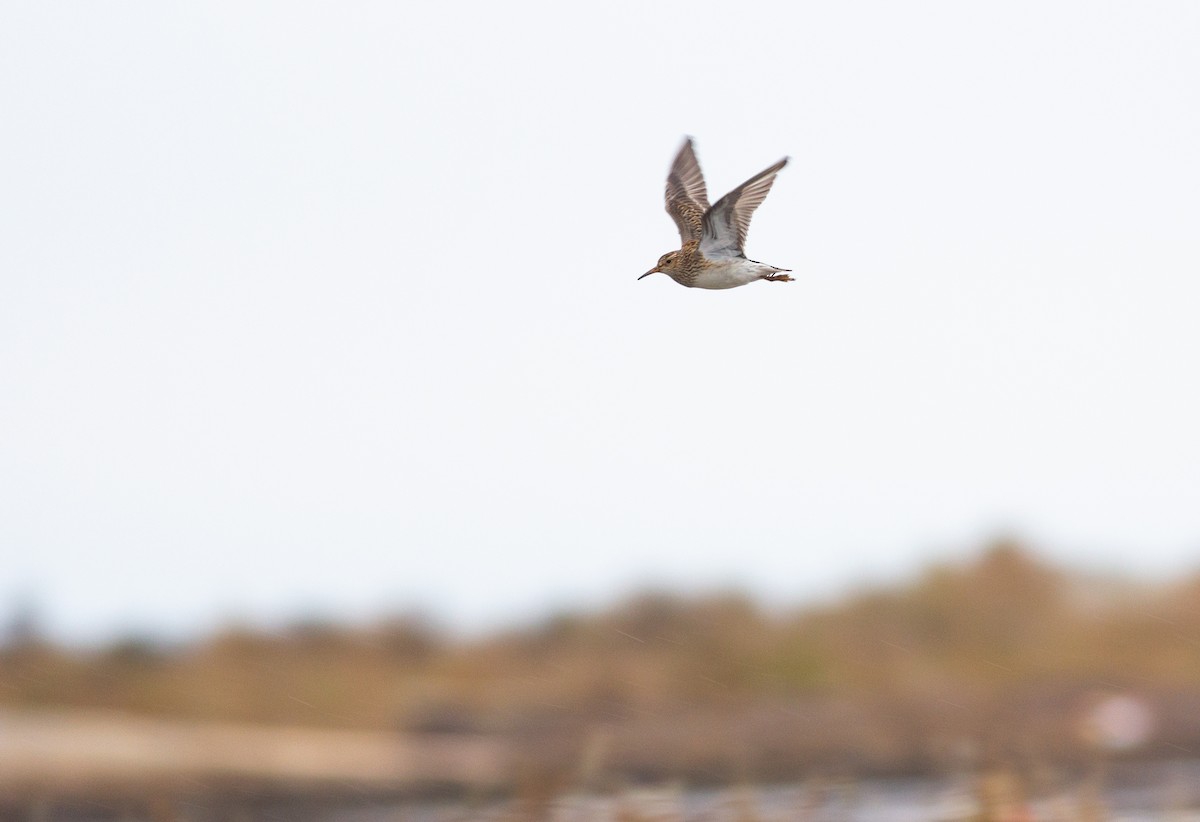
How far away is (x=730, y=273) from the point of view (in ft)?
23.0

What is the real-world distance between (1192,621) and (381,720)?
13.1 metres

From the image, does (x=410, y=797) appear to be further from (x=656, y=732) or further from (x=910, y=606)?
(x=910, y=606)

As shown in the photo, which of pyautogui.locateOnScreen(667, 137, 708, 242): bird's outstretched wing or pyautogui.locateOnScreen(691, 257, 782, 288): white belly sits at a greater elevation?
pyautogui.locateOnScreen(667, 137, 708, 242): bird's outstretched wing

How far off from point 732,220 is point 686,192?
97 centimetres

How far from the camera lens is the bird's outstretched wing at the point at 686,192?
7742 millimetres

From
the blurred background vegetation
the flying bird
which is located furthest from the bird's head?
the blurred background vegetation

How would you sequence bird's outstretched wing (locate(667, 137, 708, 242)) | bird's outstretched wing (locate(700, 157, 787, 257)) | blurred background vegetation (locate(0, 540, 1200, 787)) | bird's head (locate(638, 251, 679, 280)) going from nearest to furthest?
bird's outstretched wing (locate(700, 157, 787, 257))
bird's head (locate(638, 251, 679, 280))
bird's outstretched wing (locate(667, 137, 708, 242))
blurred background vegetation (locate(0, 540, 1200, 787))

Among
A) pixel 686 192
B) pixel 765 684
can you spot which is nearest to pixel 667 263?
pixel 686 192

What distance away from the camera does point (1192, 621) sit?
25797 millimetres

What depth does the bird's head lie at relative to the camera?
722 centimetres

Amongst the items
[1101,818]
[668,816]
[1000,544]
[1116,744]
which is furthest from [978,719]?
[668,816]

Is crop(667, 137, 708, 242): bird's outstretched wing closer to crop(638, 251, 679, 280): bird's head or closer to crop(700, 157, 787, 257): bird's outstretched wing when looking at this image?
crop(638, 251, 679, 280): bird's head

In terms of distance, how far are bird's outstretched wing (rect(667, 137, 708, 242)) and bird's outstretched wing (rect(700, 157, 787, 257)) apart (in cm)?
50

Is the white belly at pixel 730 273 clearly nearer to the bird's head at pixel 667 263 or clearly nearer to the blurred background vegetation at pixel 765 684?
the bird's head at pixel 667 263
